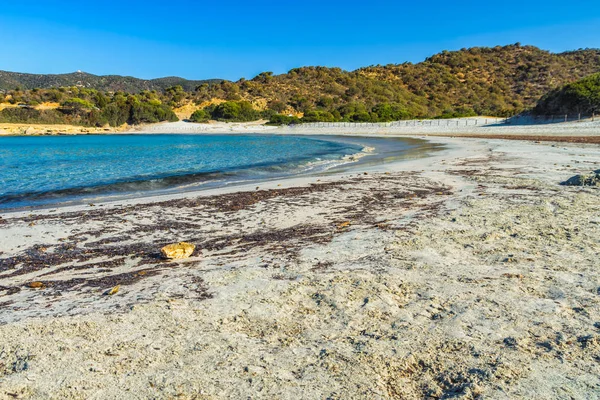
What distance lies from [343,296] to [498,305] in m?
1.41

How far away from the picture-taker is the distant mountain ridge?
12823 cm

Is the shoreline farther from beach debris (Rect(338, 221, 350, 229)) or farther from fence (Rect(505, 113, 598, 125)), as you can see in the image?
beach debris (Rect(338, 221, 350, 229))

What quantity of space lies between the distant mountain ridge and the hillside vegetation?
43648 millimetres

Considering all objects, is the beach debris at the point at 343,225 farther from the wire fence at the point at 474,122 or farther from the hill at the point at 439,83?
the hill at the point at 439,83

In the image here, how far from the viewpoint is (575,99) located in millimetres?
41000

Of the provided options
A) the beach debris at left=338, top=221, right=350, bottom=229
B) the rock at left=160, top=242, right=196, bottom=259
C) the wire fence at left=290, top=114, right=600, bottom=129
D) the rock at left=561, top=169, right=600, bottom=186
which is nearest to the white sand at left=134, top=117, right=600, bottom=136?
the wire fence at left=290, top=114, right=600, bottom=129

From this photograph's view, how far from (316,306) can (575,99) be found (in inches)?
1876

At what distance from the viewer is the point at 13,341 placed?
3266mm

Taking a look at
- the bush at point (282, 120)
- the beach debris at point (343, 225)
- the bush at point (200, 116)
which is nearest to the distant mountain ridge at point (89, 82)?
the bush at point (200, 116)

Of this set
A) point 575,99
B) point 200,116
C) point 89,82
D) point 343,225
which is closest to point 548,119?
point 575,99

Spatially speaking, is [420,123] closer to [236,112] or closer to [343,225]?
[236,112]

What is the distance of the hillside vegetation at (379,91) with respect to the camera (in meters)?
81.9

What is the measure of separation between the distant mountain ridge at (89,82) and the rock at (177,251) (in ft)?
446

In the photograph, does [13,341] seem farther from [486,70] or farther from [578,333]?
[486,70]
